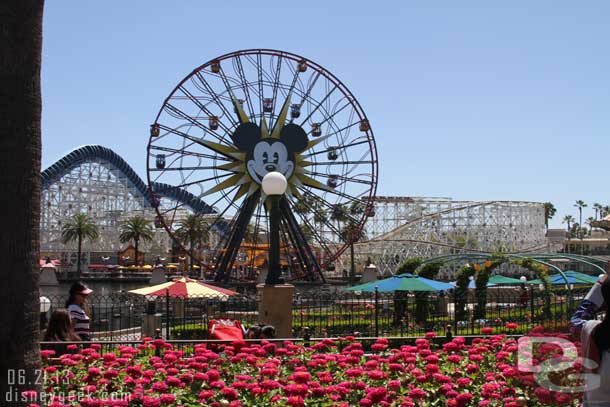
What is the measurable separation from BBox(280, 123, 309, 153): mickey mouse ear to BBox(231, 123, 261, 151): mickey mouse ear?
1.40 m

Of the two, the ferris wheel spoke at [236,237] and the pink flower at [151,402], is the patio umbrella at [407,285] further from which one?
the pink flower at [151,402]

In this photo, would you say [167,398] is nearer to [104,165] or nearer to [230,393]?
[230,393]

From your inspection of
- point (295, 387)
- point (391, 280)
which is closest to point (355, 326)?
point (391, 280)

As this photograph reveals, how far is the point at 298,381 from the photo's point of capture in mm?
6238

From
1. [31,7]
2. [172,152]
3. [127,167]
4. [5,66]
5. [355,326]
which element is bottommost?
[355,326]

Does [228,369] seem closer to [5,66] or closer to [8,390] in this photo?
[8,390]

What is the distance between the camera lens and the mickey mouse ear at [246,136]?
120ft

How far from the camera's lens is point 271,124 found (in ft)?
124

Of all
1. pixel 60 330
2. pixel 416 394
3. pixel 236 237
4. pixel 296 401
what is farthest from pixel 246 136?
pixel 296 401

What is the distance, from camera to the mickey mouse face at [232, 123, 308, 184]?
36625mm

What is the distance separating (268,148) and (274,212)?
23289 millimetres

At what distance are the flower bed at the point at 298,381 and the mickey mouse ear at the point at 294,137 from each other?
29761 mm

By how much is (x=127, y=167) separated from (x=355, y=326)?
7748cm

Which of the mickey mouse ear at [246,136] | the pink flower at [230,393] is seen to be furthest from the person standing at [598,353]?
the mickey mouse ear at [246,136]
